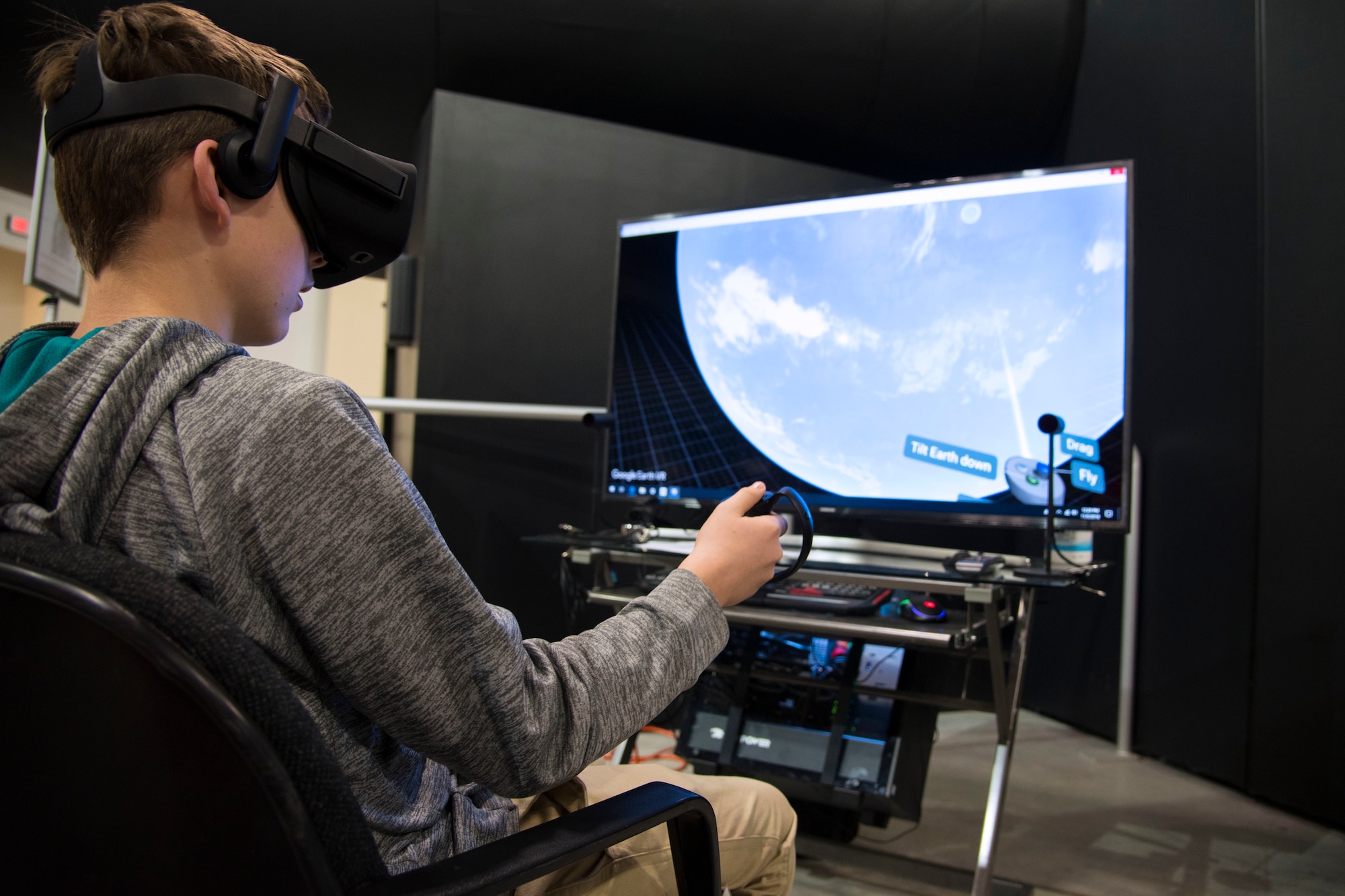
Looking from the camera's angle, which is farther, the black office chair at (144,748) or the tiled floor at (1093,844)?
the tiled floor at (1093,844)

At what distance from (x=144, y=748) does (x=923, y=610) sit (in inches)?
61.2

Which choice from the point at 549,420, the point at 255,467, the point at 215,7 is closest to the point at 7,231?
the point at 215,7

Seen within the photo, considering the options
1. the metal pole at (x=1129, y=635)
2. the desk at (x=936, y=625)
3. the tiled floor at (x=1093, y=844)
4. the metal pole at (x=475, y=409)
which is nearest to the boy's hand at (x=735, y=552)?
the desk at (x=936, y=625)

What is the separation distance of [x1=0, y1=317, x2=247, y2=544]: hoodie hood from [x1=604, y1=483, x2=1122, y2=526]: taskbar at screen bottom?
1.63 meters

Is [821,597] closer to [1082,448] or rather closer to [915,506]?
[915,506]

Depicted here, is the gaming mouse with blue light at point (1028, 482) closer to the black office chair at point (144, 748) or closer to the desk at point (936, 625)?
the desk at point (936, 625)

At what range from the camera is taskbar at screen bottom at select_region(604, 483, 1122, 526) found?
174 centimetres

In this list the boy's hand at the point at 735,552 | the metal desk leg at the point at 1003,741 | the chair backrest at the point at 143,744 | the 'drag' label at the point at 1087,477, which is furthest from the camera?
the 'drag' label at the point at 1087,477

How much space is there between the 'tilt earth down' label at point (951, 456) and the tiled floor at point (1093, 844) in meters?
0.91

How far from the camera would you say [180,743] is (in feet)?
1.44

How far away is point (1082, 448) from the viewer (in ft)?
5.66

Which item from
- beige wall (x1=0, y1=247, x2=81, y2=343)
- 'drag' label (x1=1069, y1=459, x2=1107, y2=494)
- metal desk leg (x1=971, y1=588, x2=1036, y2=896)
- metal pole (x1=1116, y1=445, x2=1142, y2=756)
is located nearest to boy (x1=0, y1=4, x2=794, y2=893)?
metal desk leg (x1=971, y1=588, x2=1036, y2=896)

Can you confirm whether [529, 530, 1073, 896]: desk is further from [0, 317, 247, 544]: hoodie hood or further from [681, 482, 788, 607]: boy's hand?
[0, 317, 247, 544]: hoodie hood

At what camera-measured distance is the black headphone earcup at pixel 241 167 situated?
0.67 meters
